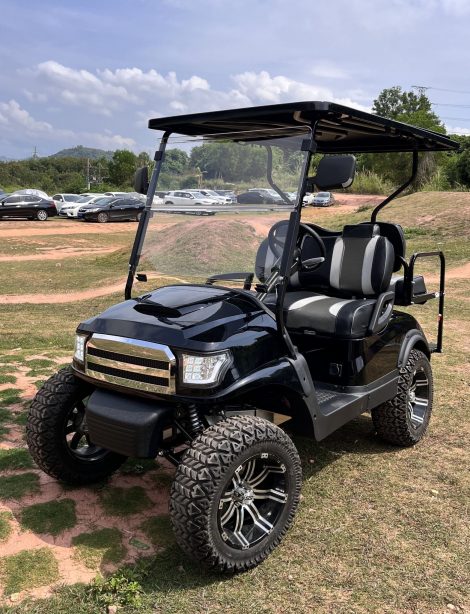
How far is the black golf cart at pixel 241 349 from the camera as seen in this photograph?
283 centimetres

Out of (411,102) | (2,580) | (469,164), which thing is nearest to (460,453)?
(2,580)

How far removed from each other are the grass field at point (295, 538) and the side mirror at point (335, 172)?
66cm

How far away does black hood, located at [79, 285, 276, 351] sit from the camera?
2900mm

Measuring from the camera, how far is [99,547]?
3.02 meters

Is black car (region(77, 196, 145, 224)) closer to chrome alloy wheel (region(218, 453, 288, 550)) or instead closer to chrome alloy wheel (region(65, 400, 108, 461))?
chrome alloy wheel (region(65, 400, 108, 461))

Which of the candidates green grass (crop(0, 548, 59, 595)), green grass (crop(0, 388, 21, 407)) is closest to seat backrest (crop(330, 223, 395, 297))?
green grass (crop(0, 548, 59, 595))

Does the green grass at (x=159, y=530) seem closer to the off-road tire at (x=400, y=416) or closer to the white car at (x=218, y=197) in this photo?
the off-road tire at (x=400, y=416)

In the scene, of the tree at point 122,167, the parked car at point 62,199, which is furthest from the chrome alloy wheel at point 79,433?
the tree at point 122,167

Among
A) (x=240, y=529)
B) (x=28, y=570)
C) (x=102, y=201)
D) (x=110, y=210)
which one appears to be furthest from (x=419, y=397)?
(x=102, y=201)

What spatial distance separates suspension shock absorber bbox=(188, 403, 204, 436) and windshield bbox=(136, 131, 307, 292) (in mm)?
808

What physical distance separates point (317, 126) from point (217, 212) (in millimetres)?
750

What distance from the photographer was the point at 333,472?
388cm

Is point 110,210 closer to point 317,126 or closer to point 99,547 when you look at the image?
point 317,126

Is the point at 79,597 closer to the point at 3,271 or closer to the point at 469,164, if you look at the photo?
the point at 3,271
